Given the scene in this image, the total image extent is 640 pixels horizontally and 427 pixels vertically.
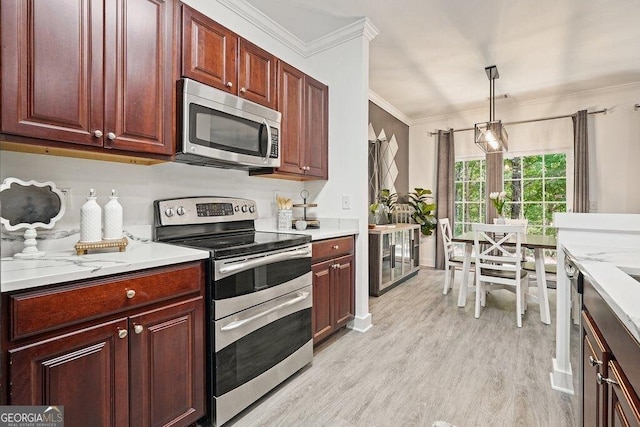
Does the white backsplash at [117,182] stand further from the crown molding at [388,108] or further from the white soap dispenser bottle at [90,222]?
the crown molding at [388,108]

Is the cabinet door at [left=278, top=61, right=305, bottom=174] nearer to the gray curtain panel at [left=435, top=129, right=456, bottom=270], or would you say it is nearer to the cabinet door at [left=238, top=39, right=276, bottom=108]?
the cabinet door at [left=238, top=39, right=276, bottom=108]

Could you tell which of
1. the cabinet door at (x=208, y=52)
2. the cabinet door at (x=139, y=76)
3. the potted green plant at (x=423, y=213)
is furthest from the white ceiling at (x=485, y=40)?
the potted green plant at (x=423, y=213)

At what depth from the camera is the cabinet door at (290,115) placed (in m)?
2.38

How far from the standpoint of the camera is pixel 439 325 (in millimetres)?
2801

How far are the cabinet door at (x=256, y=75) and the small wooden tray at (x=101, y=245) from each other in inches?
46.9

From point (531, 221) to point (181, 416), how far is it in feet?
16.6

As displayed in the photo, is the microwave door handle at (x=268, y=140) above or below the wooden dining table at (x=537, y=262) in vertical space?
above

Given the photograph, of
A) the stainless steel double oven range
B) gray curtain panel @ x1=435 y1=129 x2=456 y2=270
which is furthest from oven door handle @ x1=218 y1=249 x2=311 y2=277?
gray curtain panel @ x1=435 y1=129 x2=456 y2=270

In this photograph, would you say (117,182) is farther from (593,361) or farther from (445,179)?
(445,179)

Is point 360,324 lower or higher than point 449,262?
lower

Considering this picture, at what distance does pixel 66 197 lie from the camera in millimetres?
1535

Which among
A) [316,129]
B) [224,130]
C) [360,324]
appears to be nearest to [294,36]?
[316,129]

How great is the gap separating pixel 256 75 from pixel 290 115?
415 mm

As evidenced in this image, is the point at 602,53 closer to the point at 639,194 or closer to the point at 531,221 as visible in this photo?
the point at 639,194
